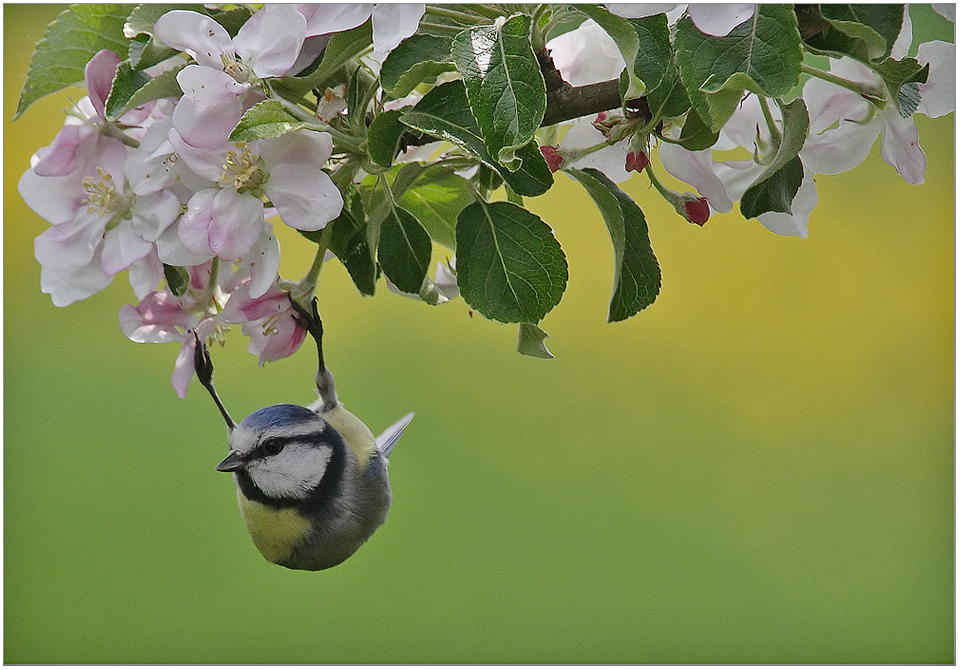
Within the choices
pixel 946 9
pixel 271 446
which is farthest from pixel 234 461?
pixel 946 9

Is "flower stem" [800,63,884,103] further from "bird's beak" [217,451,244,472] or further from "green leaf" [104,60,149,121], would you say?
"bird's beak" [217,451,244,472]

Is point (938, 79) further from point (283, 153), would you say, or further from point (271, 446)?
point (271, 446)

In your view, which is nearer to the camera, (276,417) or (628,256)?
(628,256)

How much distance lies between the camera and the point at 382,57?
310 millimetres

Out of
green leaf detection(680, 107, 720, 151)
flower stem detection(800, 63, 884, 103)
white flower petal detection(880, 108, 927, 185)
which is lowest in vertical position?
green leaf detection(680, 107, 720, 151)

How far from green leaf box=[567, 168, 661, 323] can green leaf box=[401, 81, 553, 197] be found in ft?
0.18

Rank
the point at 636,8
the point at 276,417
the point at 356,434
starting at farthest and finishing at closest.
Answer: the point at 356,434 < the point at 276,417 < the point at 636,8

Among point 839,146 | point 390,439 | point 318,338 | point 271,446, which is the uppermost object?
point 839,146

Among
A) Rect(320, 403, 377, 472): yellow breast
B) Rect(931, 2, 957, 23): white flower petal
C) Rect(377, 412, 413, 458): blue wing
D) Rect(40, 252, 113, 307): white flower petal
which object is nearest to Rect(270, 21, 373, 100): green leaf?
Rect(40, 252, 113, 307): white flower petal

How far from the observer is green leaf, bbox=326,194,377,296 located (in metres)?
0.39

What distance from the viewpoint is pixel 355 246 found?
403mm

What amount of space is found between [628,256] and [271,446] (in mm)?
402

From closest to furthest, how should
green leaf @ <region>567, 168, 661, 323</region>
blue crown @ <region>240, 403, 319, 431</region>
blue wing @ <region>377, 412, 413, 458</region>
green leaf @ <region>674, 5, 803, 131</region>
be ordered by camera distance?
1. green leaf @ <region>674, 5, 803, 131</region>
2. green leaf @ <region>567, 168, 661, 323</region>
3. blue crown @ <region>240, 403, 319, 431</region>
4. blue wing @ <region>377, 412, 413, 458</region>

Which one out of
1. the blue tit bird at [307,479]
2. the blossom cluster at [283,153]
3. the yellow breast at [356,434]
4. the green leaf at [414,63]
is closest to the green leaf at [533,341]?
the blossom cluster at [283,153]
